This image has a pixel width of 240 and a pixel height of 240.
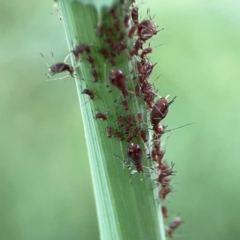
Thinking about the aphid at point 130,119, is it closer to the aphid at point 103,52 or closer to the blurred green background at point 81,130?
the aphid at point 103,52

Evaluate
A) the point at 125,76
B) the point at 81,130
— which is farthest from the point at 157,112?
the point at 81,130

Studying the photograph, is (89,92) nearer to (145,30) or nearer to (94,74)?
(94,74)

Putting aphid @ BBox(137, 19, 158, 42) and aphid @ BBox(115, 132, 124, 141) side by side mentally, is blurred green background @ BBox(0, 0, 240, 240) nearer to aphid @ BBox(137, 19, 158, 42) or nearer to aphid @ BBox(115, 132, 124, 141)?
aphid @ BBox(137, 19, 158, 42)

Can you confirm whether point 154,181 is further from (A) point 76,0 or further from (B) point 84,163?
(B) point 84,163

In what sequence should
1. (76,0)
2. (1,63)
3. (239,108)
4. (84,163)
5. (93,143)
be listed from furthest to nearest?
(84,163) → (239,108) → (1,63) → (93,143) → (76,0)

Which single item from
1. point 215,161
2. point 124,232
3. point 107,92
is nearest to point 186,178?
point 215,161

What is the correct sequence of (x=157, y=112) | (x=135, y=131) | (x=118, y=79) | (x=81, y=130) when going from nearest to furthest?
1. (x=118, y=79)
2. (x=135, y=131)
3. (x=157, y=112)
4. (x=81, y=130)

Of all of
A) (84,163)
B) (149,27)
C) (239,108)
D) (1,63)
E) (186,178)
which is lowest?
(186,178)
